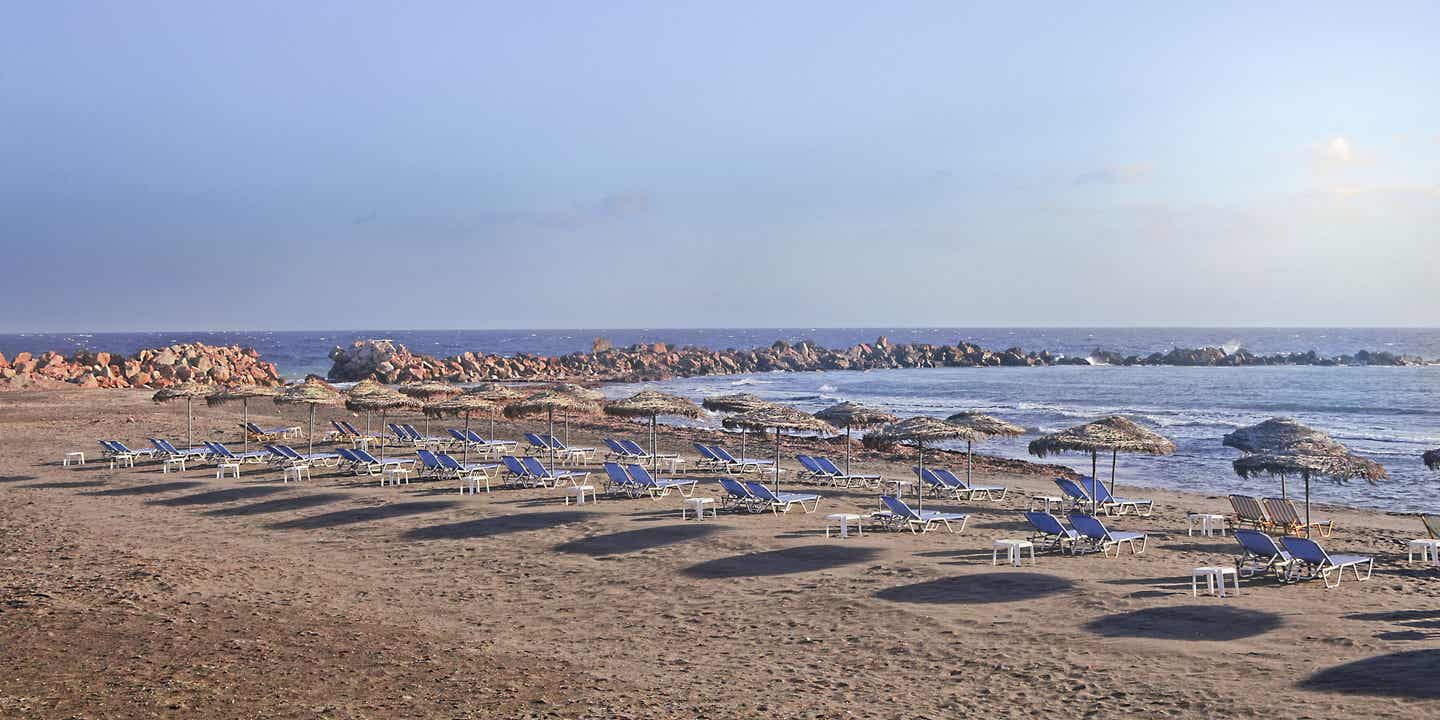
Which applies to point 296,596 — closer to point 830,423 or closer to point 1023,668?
point 1023,668

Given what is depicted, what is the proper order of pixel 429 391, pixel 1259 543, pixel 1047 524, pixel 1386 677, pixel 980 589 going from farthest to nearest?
1. pixel 429 391
2. pixel 1047 524
3. pixel 1259 543
4. pixel 980 589
5. pixel 1386 677

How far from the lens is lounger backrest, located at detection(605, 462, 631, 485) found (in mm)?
15784

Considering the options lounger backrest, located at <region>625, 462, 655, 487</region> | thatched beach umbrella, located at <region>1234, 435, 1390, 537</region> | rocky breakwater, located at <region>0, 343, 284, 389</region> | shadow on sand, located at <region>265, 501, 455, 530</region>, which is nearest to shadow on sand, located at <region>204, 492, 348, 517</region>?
shadow on sand, located at <region>265, 501, 455, 530</region>

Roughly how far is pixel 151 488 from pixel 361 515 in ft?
16.2

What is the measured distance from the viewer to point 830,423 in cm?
1670

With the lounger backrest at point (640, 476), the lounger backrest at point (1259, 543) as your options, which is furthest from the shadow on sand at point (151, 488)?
the lounger backrest at point (1259, 543)

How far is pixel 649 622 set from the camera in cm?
873

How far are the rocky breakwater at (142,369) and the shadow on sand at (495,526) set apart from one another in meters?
35.3

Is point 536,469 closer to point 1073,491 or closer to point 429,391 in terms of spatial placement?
point 429,391

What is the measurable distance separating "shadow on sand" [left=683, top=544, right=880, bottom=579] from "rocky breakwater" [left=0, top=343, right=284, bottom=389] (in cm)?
3920

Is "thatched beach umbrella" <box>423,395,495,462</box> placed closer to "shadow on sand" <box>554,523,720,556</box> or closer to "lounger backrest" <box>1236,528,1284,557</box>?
"shadow on sand" <box>554,523,720,556</box>

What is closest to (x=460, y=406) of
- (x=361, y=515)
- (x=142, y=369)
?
(x=361, y=515)

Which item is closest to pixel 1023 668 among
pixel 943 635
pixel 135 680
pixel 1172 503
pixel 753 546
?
pixel 943 635

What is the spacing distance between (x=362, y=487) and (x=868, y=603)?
10255 mm
